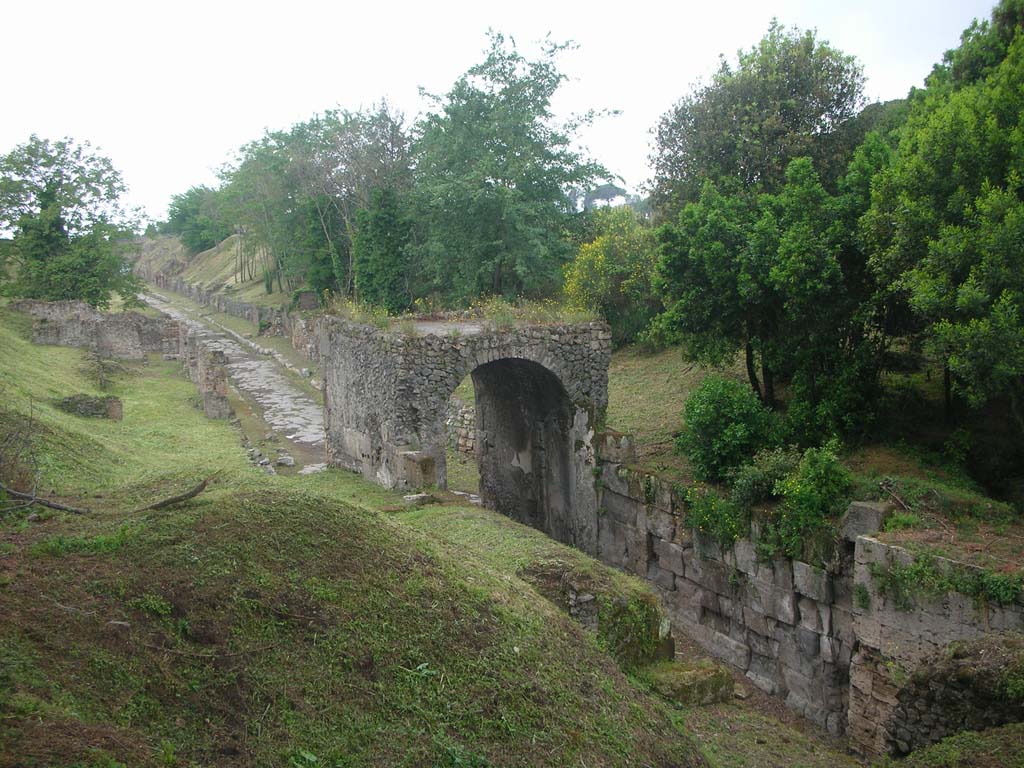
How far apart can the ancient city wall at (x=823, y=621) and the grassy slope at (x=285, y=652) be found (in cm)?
301

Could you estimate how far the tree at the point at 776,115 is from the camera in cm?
1912

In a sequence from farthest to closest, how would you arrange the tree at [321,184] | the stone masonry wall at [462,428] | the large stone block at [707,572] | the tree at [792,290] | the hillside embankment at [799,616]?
the tree at [321,184], the stone masonry wall at [462,428], the tree at [792,290], the large stone block at [707,572], the hillside embankment at [799,616]

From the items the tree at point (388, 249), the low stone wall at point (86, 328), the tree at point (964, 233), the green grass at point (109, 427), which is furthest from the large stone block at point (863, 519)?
the low stone wall at point (86, 328)

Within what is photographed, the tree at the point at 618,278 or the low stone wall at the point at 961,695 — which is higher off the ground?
the tree at the point at 618,278

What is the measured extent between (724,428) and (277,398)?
20.2 metres

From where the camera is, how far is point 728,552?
13.0 m

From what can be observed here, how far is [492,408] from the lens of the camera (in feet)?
61.4

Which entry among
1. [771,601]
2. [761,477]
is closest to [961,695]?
[771,601]

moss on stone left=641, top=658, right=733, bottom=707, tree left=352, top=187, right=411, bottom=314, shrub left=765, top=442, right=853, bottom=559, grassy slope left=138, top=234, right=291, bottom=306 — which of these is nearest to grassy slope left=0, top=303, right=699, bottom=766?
moss on stone left=641, top=658, right=733, bottom=707

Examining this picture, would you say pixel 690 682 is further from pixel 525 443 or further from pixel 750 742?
pixel 525 443

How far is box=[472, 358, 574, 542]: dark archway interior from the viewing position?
1703 centimetres

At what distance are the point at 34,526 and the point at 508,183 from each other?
74.9 feet

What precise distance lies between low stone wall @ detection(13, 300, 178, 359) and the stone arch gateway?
16.3 m

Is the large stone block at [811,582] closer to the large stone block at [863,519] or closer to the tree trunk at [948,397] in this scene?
the large stone block at [863,519]
